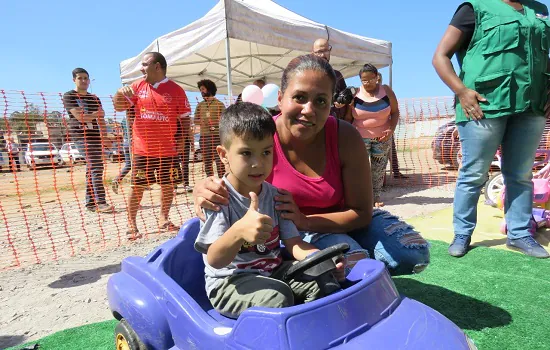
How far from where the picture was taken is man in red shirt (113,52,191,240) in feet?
11.8

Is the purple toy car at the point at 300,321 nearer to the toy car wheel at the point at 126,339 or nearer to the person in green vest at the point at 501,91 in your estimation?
the toy car wheel at the point at 126,339

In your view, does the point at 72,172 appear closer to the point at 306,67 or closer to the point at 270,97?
the point at 270,97

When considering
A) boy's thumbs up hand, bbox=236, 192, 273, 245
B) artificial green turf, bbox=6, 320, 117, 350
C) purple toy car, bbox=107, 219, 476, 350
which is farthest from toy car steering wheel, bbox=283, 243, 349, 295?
artificial green turf, bbox=6, 320, 117, 350

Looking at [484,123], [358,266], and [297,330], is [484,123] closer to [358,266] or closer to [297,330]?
[358,266]

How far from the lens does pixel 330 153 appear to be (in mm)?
1715

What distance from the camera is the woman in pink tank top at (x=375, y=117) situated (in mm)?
4293

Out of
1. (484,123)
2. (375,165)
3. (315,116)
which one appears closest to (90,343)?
(315,116)

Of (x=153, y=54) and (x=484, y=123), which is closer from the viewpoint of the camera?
(x=484, y=123)

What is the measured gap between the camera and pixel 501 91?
2367 millimetres

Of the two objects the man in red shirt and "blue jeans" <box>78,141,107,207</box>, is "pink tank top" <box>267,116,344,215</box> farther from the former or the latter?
"blue jeans" <box>78,141,107,207</box>

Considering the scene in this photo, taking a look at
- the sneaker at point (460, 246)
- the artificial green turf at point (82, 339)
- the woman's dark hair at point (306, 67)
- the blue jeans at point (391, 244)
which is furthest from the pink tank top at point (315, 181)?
the sneaker at point (460, 246)

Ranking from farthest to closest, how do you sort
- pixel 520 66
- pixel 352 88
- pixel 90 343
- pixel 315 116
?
pixel 352 88 → pixel 520 66 → pixel 90 343 → pixel 315 116

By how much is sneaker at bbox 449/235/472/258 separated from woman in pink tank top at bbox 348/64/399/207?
1615mm

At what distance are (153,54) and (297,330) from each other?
10.5ft
